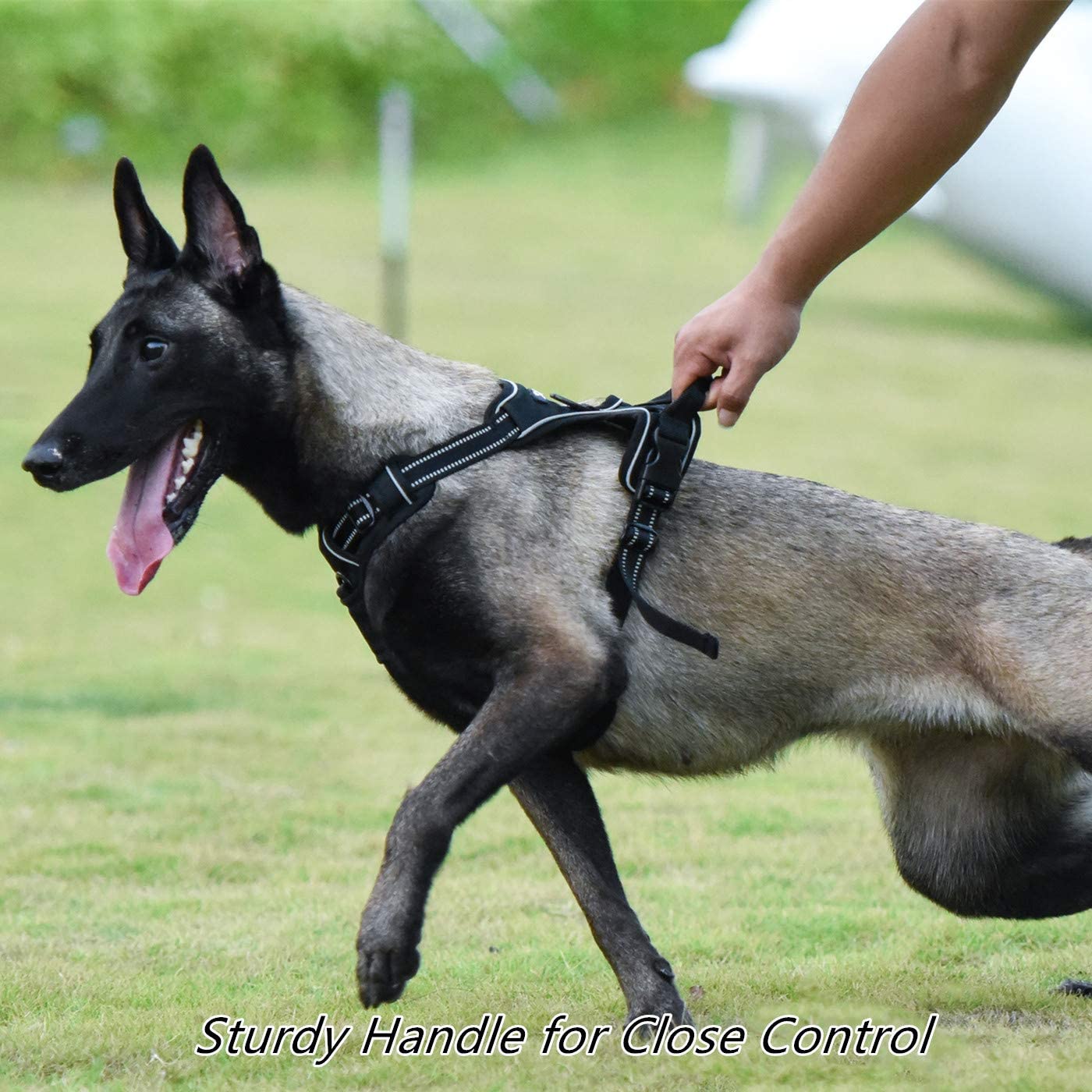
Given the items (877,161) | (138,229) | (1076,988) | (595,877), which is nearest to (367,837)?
(595,877)

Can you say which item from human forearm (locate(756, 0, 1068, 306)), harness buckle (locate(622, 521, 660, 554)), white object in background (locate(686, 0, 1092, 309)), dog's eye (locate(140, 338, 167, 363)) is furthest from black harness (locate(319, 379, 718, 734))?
white object in background (locate(686, 0, 1092, 309))

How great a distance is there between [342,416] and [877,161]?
1259 millimetres

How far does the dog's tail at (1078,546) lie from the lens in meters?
3.95

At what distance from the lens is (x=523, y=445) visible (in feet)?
12.4

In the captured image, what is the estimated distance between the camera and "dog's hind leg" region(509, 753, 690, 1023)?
3752 millimetres

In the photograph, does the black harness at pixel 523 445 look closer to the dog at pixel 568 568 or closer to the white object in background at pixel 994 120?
the dog at pixel 568 568

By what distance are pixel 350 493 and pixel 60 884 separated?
214 centimetres

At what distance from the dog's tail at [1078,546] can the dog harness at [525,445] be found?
925mm

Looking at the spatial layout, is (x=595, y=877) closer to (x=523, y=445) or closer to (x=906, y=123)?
(x=523, y=445)

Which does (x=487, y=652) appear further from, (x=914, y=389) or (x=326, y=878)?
(x=914, y=389)

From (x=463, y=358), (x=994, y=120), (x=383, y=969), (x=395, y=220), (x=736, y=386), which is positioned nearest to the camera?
(x=383, y=969)

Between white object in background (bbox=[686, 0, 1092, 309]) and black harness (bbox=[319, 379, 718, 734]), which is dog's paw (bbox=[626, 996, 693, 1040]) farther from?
white object in background (bbox=[686, 0, 1092, 309])

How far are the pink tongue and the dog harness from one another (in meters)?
0.35

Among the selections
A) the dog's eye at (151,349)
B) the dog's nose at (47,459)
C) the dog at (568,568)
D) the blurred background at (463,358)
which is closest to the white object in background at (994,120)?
the blurred background at (463,358)
